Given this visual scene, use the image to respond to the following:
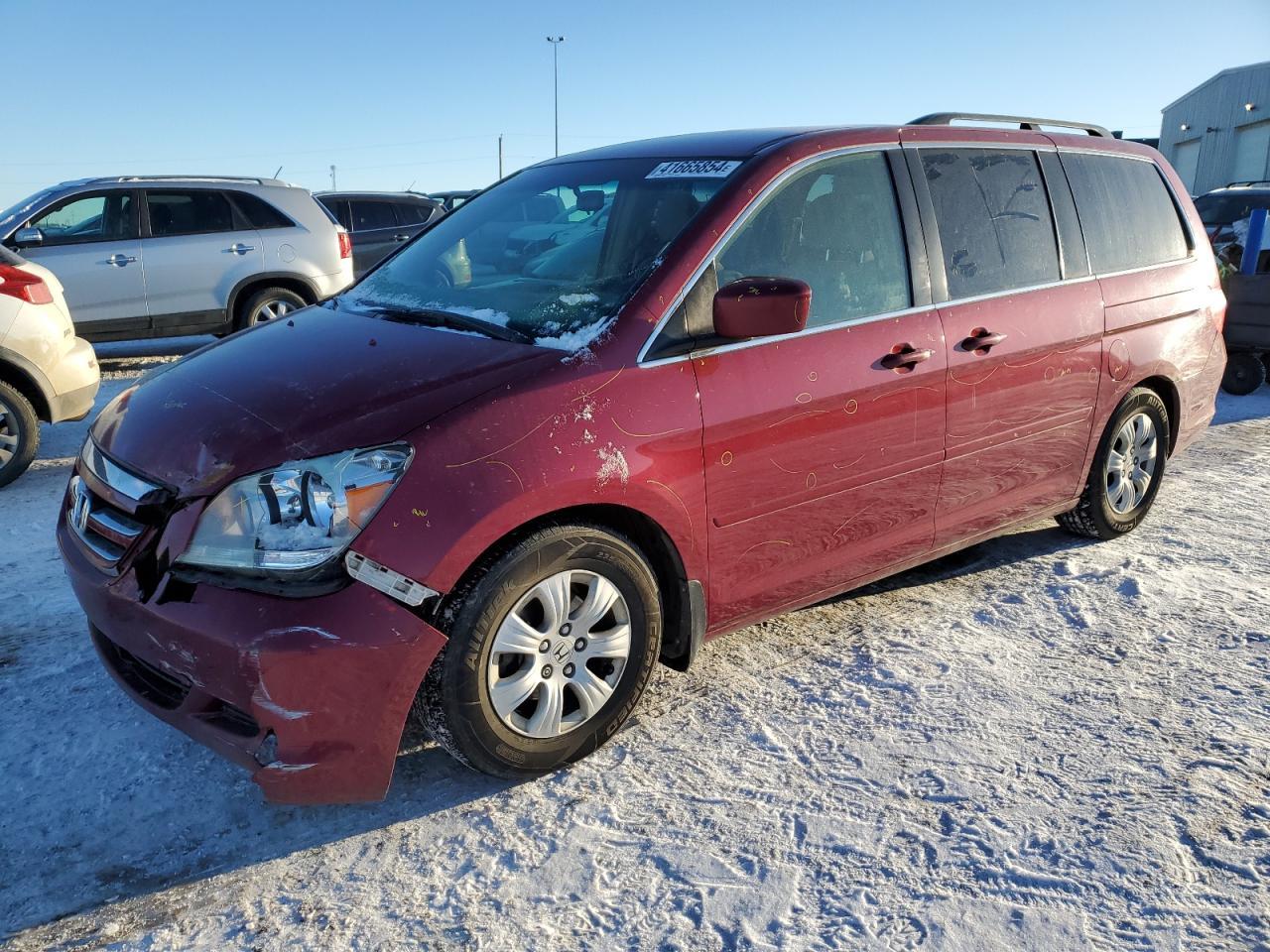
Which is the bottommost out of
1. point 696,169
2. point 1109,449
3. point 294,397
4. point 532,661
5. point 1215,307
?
point 532,661

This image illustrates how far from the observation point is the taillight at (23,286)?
584cm

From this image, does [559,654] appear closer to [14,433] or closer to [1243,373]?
[14,433]

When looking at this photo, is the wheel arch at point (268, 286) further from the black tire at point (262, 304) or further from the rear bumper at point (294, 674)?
the rear bumper at point (294, 674)

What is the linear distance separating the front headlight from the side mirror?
1.05 m

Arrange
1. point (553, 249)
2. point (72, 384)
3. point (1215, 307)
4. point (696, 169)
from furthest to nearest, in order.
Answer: point (72, 384) → point (1215, 307) → point (553, 249) → point (696, 169)

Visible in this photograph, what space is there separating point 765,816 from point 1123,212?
338cm

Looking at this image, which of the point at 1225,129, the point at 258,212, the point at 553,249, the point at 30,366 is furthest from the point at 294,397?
the point at 1225,129

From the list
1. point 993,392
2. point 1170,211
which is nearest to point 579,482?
point 993,392

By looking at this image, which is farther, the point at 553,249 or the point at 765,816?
the point at 553,249

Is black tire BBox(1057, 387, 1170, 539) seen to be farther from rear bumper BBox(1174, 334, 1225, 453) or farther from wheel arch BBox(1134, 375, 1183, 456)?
rear bumper BBox(1174, 334, 1225, 453)

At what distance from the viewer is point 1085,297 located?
167 inches

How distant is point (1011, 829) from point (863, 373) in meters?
1.48

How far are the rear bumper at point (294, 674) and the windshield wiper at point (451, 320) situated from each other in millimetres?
957

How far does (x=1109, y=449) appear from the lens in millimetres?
4566
